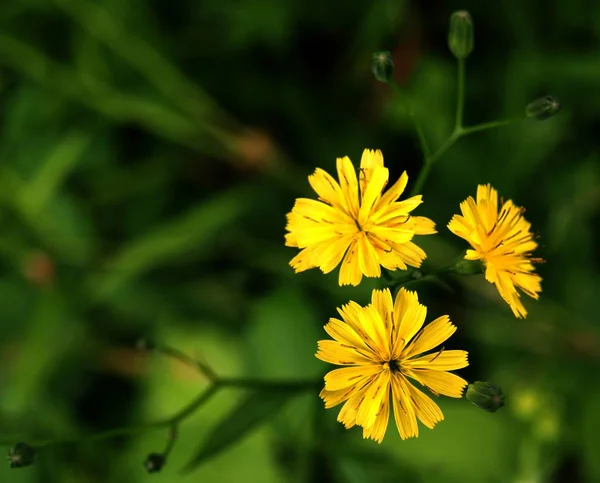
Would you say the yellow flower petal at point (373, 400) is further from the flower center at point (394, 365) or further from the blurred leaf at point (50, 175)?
the blurred leaf at point (50, 175)

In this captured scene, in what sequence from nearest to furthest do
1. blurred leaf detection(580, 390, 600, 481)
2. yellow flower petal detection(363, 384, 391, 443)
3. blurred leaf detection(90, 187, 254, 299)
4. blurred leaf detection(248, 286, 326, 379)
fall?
yellow flower petal detection(363, 384, 391, 443)
blurred leaf detection(580, 390, 600, 481)
blurred leaf detection(248, 286, 326, 379)
blurred leaf detection(90, 187, 254, 299)

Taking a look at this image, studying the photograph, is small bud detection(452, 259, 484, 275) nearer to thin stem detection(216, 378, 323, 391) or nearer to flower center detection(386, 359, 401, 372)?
flower center detection(386, 359, 401, 372)

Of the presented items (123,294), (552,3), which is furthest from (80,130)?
(552,3)

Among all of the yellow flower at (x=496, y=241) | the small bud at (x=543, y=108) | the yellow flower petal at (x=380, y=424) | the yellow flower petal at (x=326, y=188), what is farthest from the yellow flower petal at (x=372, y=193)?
the small bud at (x=543, y=108)

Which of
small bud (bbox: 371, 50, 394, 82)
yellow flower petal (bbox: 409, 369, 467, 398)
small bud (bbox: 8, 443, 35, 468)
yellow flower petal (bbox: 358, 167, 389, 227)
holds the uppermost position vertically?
small bud (bbox: 371, 50, 394, 82)

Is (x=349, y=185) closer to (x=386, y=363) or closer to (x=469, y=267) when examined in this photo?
(x=469, y=267)

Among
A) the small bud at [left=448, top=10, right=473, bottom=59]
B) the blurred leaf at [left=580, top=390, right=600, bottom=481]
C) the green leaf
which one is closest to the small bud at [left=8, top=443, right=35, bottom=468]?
the green leaf

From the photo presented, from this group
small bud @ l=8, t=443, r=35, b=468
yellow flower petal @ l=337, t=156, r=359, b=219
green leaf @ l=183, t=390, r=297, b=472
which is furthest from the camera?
green leaf @ l=183, t=390, r=297, b=472

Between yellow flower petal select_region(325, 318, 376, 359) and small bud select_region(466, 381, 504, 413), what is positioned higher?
yellow flower petal select_region(325, 318, 376, 359)
